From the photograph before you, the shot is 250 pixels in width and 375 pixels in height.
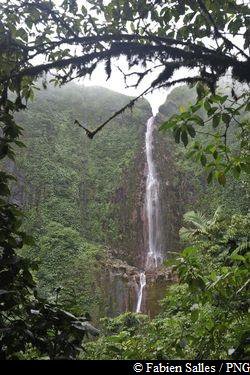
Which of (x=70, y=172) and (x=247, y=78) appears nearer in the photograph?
(x=247, y=78)

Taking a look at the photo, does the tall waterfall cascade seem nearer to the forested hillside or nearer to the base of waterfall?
the base of waterfall

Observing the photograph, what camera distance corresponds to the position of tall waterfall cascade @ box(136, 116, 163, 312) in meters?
15.3

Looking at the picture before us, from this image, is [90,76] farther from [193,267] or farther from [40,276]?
[40,276]

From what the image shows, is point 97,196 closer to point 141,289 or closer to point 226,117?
point 141,289

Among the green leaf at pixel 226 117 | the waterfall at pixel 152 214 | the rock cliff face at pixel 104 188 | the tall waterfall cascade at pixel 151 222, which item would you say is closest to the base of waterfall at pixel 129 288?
the rock cliff face at pixel 104 188

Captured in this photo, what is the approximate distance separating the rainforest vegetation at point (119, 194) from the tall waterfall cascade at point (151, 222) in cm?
23

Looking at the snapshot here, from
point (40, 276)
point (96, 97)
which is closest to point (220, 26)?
point (40, 276)

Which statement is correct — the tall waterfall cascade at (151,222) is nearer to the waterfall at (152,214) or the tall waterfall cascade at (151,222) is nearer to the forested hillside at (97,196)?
the waterfall at (152,214)

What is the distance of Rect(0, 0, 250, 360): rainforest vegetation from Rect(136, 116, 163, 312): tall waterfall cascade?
0.77ft

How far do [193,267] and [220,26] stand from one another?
6.28 feet

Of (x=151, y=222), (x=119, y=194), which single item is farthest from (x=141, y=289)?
(x=119, y=194)

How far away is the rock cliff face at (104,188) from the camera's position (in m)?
15.0

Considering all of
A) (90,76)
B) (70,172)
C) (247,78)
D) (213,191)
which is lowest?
(247,78)

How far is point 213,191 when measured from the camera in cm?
1988
